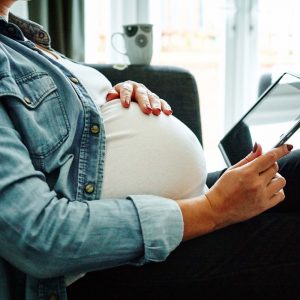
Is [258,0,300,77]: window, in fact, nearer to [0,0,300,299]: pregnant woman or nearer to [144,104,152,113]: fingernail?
[144,104,152,113]: fingernail

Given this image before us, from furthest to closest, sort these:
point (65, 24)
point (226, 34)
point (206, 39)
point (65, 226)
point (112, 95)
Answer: point (206, 39) → point (226, 34) → point (65, 24) → point (112, 95) → point (65, 226)

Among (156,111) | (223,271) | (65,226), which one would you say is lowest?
(223,271)

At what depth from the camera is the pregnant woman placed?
2.06 ft

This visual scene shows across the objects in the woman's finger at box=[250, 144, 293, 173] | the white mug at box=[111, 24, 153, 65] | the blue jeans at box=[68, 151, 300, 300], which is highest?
the white mug at box=[111, 24, 153, 65]

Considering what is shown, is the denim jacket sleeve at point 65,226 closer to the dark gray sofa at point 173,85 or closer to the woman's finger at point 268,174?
the woman's finger at point 268,174

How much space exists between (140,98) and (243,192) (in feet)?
1.05

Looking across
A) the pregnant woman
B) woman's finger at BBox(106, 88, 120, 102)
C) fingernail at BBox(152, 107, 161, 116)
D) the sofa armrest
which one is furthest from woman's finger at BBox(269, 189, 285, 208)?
the sofa armrest

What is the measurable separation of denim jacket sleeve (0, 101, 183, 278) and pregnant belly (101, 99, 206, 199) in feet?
0.24

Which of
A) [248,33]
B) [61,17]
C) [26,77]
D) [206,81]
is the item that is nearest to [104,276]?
[26,77]

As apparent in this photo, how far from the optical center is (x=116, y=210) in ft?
2.18

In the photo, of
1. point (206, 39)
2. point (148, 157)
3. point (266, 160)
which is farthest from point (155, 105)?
point (206, 39)

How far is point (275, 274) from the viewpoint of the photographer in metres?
0.73

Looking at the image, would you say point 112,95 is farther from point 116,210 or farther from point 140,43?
point 140,43

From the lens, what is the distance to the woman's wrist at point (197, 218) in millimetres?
700
